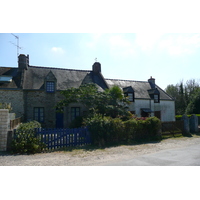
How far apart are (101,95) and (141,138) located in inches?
209

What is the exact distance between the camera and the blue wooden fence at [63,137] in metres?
9.54

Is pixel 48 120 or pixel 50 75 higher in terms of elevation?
pixel 50 75

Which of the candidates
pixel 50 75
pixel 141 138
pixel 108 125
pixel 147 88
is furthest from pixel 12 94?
pixel 147 88

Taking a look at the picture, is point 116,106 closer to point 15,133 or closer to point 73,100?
point 73,100

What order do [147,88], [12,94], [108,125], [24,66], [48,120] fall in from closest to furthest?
[108,125]
[12,94]
[48,120]
[24,66]
[147,88]

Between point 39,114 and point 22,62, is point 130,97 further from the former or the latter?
point 22,62

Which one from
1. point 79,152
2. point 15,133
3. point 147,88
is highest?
point 147,88

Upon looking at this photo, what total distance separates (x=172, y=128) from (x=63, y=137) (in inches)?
388

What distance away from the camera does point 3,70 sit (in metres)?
19.1

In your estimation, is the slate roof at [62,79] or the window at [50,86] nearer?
the slate roof at [62,79]

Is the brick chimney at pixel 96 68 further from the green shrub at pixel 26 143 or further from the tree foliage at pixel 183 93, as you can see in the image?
the tree foliage at pixel 183 93

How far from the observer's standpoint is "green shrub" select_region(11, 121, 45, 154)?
881 cm

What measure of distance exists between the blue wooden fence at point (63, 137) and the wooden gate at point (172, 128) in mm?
7211

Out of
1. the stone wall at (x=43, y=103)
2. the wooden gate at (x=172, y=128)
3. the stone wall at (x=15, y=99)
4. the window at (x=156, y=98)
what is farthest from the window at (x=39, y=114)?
the window at (x=156, y=98)
